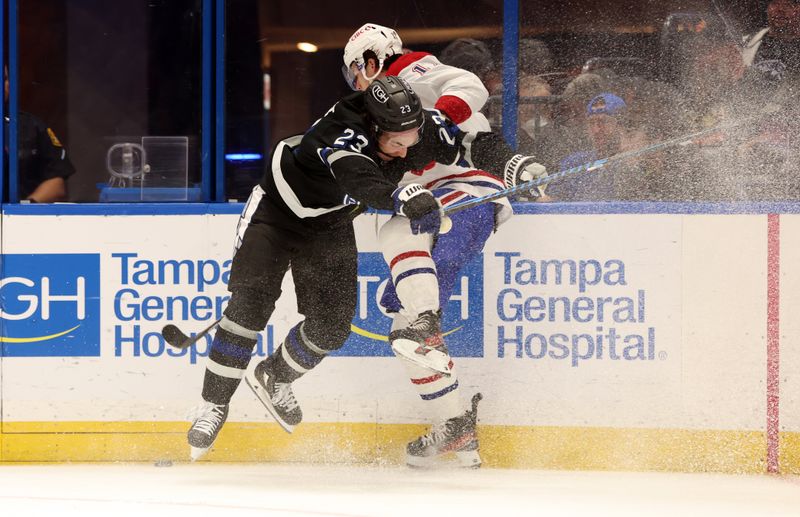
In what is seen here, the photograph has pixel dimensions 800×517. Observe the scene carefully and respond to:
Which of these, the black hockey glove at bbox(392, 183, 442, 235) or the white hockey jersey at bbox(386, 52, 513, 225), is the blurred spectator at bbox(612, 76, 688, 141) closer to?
the white hockey jersey at bbox(386, 52, 513, 225)

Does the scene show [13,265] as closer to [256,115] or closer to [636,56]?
[256,115]

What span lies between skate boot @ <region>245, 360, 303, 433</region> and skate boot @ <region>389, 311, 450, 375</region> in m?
0.48

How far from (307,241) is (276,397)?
0.56 meters

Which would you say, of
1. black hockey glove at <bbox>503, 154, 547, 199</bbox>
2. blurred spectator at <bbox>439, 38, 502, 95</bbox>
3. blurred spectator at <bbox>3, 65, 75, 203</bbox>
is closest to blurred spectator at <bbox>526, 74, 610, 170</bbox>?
blurred spectator at <bbox>439, 38, 502, 95</bbox>

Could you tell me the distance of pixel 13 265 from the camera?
4.05 meters

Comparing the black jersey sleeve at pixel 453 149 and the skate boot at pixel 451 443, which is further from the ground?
the black jersey sleeve at pixel 453 149

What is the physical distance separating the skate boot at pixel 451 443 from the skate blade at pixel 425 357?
0.40m

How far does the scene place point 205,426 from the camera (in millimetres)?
3799

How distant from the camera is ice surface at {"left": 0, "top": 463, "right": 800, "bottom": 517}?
10.8ft

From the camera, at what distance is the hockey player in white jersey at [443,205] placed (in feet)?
12.0

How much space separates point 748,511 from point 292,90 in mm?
2102

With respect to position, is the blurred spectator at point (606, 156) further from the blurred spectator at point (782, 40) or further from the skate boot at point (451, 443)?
the skate boot at point (451, 443)

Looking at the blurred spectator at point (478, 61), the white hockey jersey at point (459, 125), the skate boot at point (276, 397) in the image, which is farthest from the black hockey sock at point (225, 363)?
the blurred spectator at point (478, 61)

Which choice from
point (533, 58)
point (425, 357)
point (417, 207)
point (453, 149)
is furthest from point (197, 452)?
point (533, 58)
